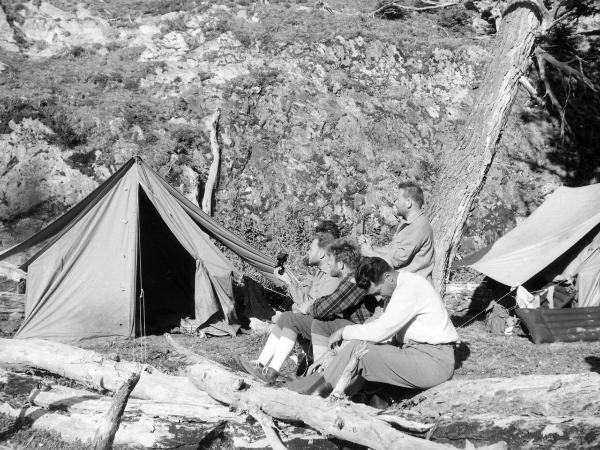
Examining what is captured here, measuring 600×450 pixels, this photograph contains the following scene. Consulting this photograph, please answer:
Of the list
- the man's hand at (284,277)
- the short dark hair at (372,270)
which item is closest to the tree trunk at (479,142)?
the man's hand at (284,277)

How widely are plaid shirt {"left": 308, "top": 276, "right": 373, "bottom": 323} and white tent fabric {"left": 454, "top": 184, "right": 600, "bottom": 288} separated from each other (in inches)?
162

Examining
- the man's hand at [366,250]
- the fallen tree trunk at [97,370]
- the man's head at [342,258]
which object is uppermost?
the man's head at [342,258]

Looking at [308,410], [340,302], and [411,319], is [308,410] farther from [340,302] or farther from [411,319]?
[340,302]

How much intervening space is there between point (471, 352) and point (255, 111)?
838cm

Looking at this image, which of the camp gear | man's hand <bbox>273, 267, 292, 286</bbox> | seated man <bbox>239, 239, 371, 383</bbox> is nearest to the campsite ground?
the camp gear

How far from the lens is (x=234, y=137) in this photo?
1409 cm

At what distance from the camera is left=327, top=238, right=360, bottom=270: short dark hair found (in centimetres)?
618

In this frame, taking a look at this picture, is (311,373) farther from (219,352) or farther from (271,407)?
(219,352)

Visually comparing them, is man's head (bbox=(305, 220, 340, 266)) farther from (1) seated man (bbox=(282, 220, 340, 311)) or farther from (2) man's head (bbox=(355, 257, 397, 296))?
(2) man's head (bbox=(355, 257, 397, 296))

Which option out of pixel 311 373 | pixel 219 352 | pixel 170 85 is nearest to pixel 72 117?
pixel 170 85

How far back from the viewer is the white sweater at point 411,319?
4.97m

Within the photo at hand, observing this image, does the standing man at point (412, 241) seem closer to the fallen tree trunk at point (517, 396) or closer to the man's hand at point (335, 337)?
the man's hand at point (335, 337)

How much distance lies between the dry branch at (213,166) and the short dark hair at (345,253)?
6.56m

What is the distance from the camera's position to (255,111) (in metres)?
14.7
